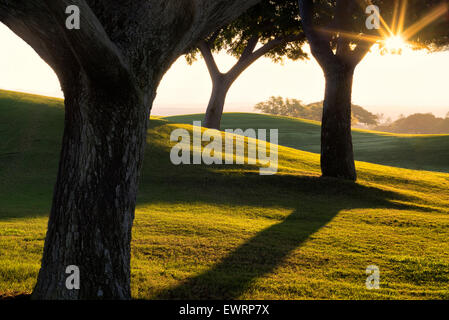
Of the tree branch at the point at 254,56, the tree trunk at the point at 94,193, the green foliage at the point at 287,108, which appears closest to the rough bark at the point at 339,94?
the tree branch at the point at 254,56

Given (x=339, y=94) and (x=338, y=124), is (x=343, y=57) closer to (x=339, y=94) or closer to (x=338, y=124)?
(x=339, y=94)

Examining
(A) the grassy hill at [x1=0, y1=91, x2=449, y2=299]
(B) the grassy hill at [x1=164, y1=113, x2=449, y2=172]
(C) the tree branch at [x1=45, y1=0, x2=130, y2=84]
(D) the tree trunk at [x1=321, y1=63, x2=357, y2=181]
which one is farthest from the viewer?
(B) the grassy hill at [x1=164, y1=113, x2=449, y2=172]

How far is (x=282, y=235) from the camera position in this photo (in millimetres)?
8828

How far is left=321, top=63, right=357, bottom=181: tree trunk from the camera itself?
15.1m

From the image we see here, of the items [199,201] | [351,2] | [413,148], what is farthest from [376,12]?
[413,148]

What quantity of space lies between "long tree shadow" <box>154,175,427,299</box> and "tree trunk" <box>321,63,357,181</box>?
33.6 inches

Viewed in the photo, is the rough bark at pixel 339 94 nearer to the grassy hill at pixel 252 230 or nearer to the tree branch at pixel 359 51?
the tree branch at pixel 359 51

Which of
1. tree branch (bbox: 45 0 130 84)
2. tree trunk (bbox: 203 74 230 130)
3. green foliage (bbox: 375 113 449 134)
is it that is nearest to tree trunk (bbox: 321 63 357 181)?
tree branch (bbox: 45 0 130 84)

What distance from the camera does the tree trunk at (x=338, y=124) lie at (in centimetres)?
1507

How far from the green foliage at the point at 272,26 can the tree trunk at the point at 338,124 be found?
5.08 m

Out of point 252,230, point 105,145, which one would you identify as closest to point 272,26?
point 252,230

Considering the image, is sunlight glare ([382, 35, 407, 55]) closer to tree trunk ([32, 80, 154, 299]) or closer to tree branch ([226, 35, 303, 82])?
tree branch ([226, 35, 303, 82])

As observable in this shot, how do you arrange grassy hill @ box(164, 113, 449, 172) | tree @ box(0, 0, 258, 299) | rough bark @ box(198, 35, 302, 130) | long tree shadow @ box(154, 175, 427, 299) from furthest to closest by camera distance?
grassy hill @ box(164, 113, 449, 172) → rough bark @ box(198, 35, 302, 130) → long tree shadow @ box(154, 175, 427, 299) → tree @ box(0, 0, 258, 299)

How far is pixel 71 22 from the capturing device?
3641 millimetres
